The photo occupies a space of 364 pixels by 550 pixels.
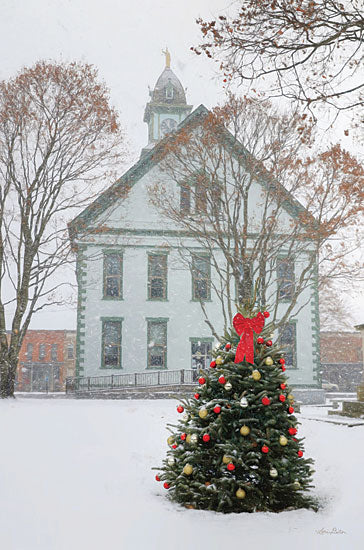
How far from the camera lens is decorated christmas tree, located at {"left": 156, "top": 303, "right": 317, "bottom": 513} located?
5.59 m

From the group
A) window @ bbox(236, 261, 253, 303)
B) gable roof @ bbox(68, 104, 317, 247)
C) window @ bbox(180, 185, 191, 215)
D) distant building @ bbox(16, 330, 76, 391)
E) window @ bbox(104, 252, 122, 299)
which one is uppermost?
gable roof @ bbox(68, 104, 317, 247)

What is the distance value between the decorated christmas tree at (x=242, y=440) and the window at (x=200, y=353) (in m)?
18.5

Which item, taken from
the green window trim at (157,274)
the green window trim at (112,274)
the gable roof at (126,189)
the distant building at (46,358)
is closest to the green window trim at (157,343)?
the green window trim at (157,274)

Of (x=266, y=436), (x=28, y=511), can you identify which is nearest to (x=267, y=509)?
(x=266, y=436)

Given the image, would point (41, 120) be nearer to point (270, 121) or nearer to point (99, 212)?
point (99, 212)

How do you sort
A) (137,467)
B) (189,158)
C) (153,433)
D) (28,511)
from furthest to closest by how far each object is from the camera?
(189,158) → (153,433) → (137,467) → (28,511)

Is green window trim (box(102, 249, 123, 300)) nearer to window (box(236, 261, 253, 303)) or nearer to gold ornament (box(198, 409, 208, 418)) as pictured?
window (box(236, 261, 253, 303))

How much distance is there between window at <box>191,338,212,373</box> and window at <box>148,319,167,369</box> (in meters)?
1.30

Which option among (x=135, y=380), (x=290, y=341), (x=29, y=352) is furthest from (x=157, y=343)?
(x=29, y=352)

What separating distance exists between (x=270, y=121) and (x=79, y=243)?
11.6m

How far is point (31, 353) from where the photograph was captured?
64.4 metres

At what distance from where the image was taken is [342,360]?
5566 centimetres

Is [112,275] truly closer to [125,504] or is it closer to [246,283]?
[246,283]
